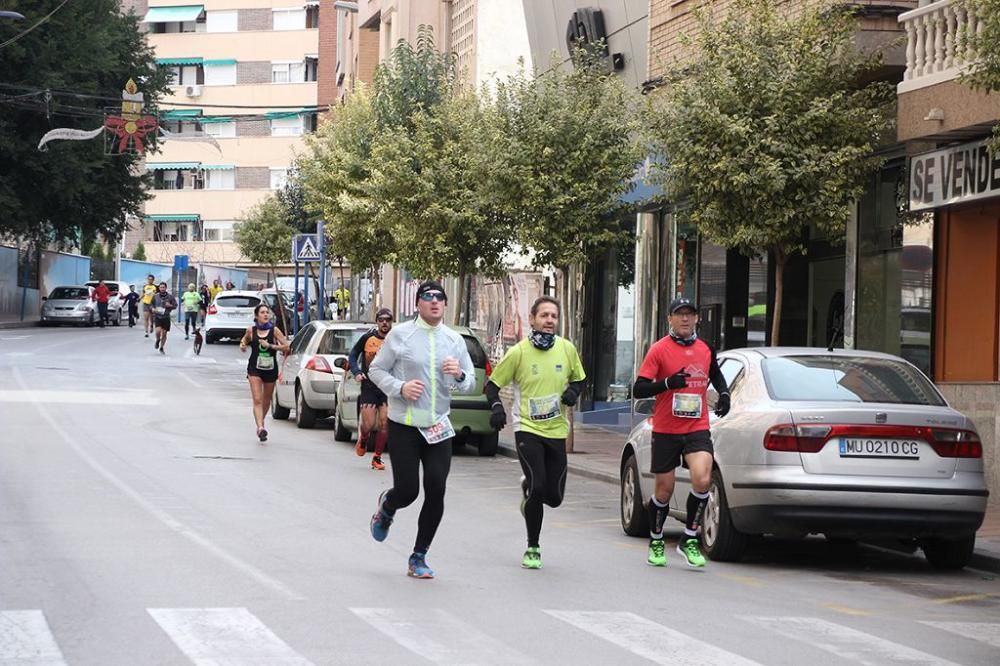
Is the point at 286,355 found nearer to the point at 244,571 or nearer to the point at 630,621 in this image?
the point at 244,571

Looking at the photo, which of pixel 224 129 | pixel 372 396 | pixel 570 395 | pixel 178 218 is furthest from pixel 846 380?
pixel 178 218

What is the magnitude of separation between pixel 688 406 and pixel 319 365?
1357cm

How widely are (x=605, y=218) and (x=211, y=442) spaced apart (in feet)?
Answer: 20.5

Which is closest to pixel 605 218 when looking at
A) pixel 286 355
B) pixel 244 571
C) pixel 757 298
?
pixel 757 298

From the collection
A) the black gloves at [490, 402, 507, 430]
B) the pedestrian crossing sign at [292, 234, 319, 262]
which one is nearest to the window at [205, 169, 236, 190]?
the pedestrian crossing sign at [292, 234, 319, 262]

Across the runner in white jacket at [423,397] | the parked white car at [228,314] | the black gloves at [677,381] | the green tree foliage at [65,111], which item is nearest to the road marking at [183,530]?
the runner in white jacket at [423,397]

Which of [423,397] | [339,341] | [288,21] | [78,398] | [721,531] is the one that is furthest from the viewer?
[288,21]

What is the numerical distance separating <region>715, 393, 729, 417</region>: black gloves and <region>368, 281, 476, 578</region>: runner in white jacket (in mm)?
1787

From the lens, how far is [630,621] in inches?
373

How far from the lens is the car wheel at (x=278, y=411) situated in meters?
27.4

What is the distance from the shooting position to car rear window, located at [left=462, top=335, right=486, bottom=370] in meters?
22.3

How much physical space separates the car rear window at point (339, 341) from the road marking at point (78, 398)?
380cm

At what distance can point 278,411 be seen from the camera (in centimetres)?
2747

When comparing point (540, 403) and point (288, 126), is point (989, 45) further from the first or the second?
point (288, 126)
